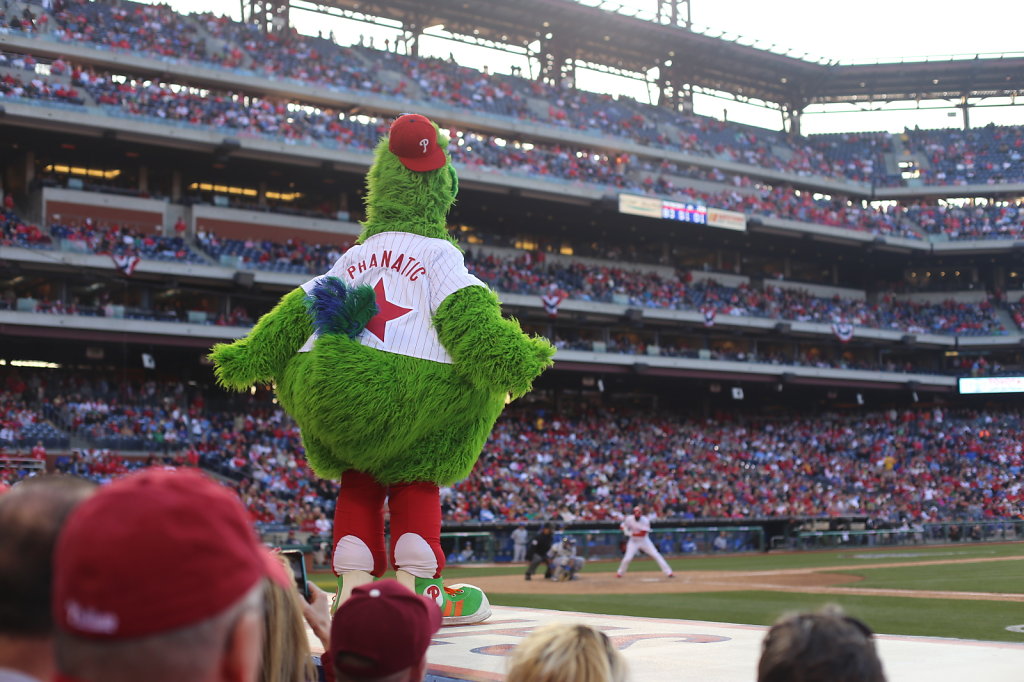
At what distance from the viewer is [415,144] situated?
955cm

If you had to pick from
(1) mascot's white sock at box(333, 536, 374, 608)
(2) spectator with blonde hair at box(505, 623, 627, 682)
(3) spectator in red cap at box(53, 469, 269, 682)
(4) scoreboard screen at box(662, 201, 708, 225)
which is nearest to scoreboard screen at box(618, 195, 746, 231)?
(4) scoreboard screen at box(662, 201, 708, 225)

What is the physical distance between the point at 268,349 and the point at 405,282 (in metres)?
1.33

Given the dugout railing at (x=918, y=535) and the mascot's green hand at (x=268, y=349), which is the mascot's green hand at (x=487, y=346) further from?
the dugout railing at (x=918, y=535)

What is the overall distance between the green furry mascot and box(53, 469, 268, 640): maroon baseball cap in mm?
6644

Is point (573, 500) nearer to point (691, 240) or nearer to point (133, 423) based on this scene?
point (133, 423)

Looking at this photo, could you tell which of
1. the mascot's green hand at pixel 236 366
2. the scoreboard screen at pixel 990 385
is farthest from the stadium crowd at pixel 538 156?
the mascot's green hand at pixel 236 366

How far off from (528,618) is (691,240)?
3727cm

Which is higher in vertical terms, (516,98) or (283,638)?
(516,98)

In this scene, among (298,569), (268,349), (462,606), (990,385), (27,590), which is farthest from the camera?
(990,385)

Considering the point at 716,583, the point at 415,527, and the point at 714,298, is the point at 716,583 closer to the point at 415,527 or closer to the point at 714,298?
the point at 415,527

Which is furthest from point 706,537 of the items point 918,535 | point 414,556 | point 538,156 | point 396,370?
point 396,370

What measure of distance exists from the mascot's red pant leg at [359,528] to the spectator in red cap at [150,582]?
23.8 feet

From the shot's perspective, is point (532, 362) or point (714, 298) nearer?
point (532, 362)

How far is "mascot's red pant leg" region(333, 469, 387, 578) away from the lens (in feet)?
28.9
